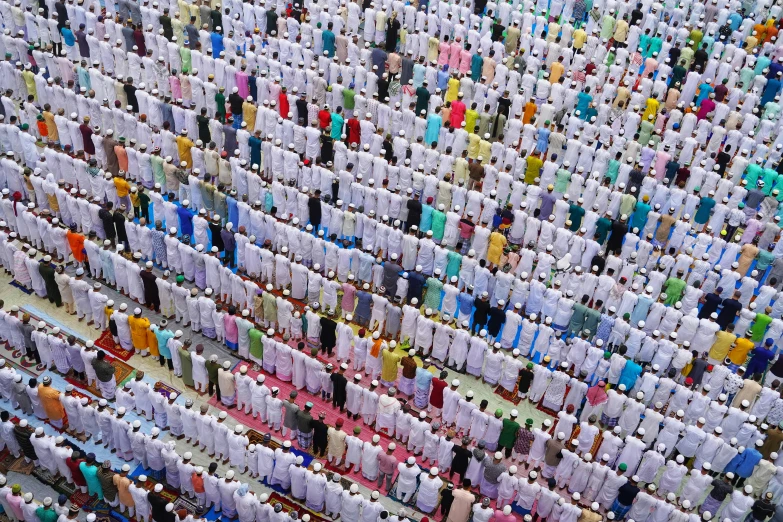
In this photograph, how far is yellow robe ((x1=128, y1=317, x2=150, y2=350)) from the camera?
26.4 m

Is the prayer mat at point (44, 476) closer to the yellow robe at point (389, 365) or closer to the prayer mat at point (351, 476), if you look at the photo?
the prayer mat at point (351, 476)

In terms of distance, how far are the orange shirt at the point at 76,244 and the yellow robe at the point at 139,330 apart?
351 cm

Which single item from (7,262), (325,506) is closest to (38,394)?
(7,262)

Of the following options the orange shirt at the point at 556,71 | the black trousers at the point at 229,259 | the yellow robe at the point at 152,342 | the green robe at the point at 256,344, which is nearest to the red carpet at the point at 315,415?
the green robe at the point at 256,344

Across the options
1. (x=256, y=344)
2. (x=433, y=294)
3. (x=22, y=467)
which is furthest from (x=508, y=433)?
(x=22, y=467)

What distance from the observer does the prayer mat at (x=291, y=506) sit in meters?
24.1

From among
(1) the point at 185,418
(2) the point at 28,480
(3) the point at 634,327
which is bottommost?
(2) the point at 28,480

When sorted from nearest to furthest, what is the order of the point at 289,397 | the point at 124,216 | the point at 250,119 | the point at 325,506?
the point at 325,506 < the point at 289,397 < the point at 124,216 < the point at 250,119

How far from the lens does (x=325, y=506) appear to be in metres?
24.1

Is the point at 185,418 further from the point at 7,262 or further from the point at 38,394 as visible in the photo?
the point at 7,262

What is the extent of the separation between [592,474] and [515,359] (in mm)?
4047

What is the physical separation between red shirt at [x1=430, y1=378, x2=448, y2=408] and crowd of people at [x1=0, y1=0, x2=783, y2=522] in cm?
16

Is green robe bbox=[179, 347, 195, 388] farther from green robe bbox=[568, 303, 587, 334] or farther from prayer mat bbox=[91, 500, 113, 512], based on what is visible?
green robe bbox=[568, 303, 587, 334]

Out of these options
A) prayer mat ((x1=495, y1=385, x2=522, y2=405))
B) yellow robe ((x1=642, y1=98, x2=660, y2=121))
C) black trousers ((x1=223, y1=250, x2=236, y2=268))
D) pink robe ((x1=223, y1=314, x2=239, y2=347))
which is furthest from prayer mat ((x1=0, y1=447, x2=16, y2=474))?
yellow robe ((x1=642, y1=98, x2=660, y2=121))
